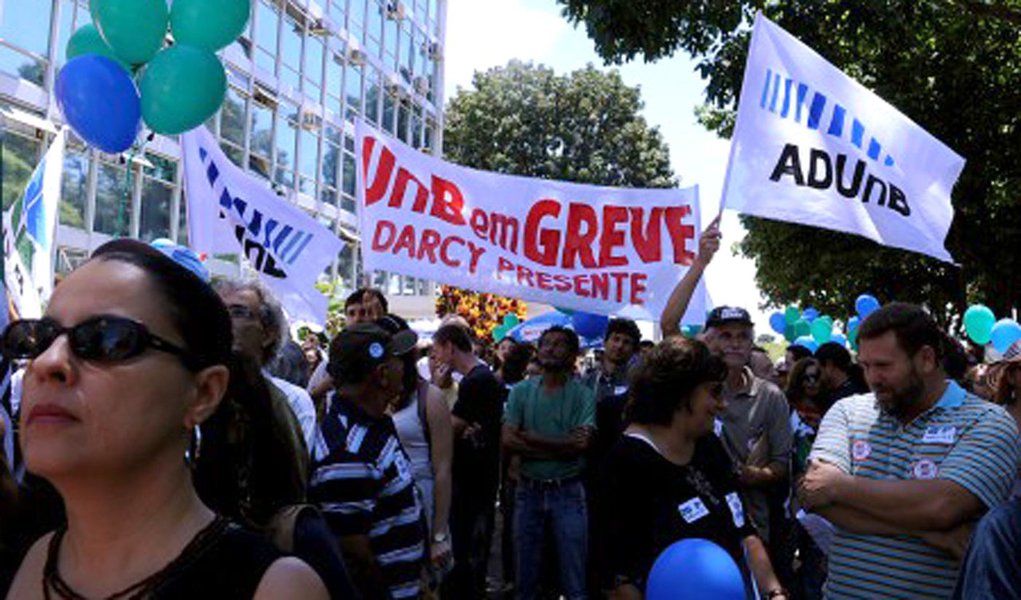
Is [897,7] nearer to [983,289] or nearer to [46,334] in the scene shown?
[46,334]

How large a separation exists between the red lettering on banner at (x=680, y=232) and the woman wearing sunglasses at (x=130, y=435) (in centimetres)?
503

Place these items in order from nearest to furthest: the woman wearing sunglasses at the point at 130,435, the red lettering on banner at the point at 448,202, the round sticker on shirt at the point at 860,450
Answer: the woman wearing sunglasses at the point at 130,435
the round sticker on shirt at the point at 860,450
the red lettering on banner at the point at 448,202

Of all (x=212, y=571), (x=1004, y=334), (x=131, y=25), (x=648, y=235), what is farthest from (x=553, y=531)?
(x=212, y=571)

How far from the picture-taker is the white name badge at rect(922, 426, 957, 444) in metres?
3.16

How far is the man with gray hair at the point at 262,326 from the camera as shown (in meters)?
3.46

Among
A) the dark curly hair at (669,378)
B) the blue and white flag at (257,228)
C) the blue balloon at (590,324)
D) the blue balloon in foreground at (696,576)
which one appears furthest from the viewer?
the blue balloon at (590,324)

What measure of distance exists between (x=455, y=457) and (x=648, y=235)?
6.28ft

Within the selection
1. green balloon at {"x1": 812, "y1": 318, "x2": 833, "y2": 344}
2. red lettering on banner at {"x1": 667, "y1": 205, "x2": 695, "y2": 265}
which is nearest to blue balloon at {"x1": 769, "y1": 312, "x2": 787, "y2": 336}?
green balloon at {"x1": 812, "y1": 318, "x2": 833, "y2": 344}

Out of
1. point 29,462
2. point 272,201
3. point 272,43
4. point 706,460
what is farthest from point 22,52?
point 29,462

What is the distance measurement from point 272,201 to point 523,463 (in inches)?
92.7

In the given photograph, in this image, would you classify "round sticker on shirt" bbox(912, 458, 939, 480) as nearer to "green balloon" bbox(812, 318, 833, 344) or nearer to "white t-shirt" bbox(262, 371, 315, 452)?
"white t-shirt" bbox(262, 371, 315, 452)

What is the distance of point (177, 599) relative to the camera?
5.15 feet

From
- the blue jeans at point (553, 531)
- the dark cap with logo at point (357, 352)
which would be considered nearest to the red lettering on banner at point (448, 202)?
the blue jeans at point (553, 531)

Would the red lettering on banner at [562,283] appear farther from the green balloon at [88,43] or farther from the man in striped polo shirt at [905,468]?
the man in striped polo shirt at [905,468]
